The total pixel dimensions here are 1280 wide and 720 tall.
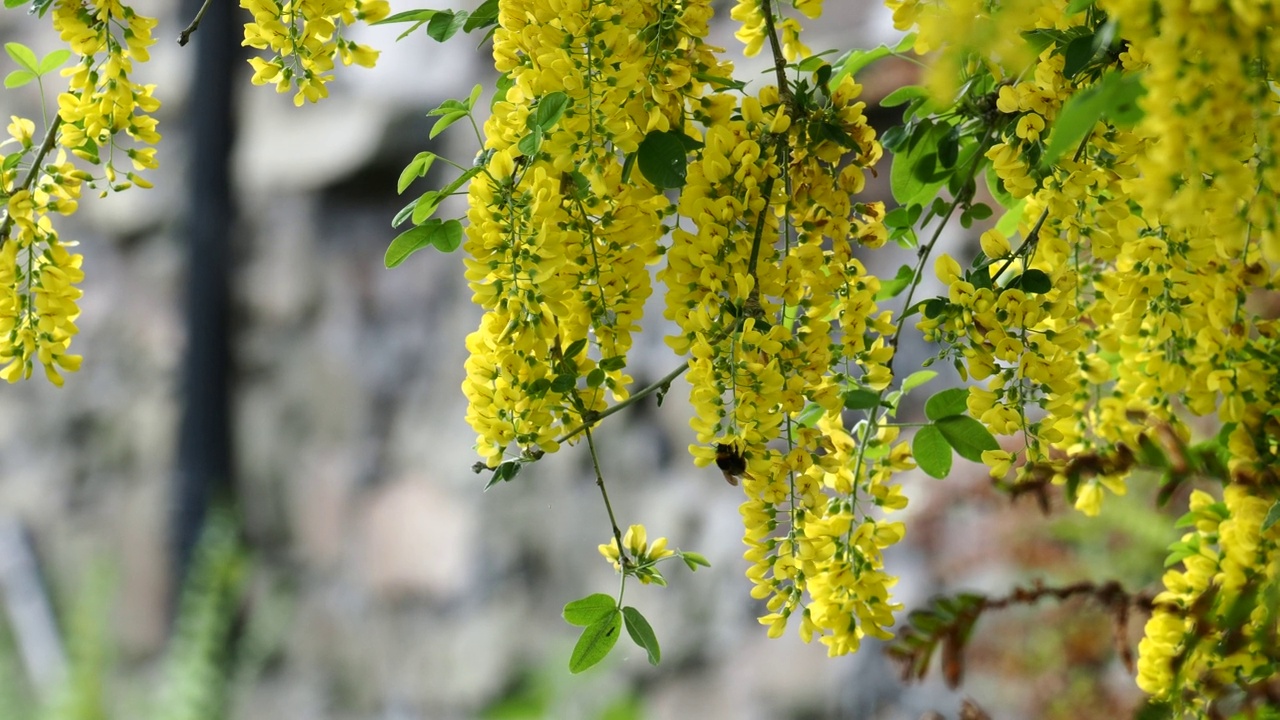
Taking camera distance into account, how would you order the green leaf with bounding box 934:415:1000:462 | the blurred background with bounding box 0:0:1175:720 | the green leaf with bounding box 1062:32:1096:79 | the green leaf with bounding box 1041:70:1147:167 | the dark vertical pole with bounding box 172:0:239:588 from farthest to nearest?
the dark vertical pole with bounding box 172:0:239:588
the blurred background with bounding box 0:0:1175:720
the green leaf with bounding box 934:415:1000:462
the green leaf with bounding box 1062:32:1096:79
the green leaf with bounding box 1041:70:1147:167

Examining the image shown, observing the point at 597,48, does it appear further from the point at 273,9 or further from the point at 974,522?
the point at 974,522

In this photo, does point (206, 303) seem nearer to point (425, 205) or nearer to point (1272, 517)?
point (425, 205)

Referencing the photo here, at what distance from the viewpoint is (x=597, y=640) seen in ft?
1.95

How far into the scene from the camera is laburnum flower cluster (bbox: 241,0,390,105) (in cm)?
60

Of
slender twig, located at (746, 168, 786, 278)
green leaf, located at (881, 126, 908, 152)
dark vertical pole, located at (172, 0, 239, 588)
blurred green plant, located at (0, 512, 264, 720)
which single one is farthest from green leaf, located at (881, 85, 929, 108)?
dark vertical pole, located at (172, 0, 239, 588)

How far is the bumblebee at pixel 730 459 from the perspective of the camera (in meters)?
0.54

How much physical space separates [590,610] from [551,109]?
259 millimetres

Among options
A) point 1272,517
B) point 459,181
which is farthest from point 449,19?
point 1272,517

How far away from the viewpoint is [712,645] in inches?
81.5

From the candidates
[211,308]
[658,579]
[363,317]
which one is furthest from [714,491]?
[658,579]

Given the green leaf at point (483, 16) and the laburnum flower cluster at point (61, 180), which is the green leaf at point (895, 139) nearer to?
the green leaf at point (483, 16)

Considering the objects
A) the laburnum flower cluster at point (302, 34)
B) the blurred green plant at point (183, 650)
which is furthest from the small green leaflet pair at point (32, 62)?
the blurred green plant at point (183, 650)

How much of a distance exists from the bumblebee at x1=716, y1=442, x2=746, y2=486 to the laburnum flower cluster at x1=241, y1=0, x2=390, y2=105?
0.27 meters

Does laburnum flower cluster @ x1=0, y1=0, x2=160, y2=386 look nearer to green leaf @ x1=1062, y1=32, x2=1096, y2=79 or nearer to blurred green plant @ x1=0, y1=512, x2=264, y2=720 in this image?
green leaf @ x1=1062, y1=32, x2=1096, y2=79
